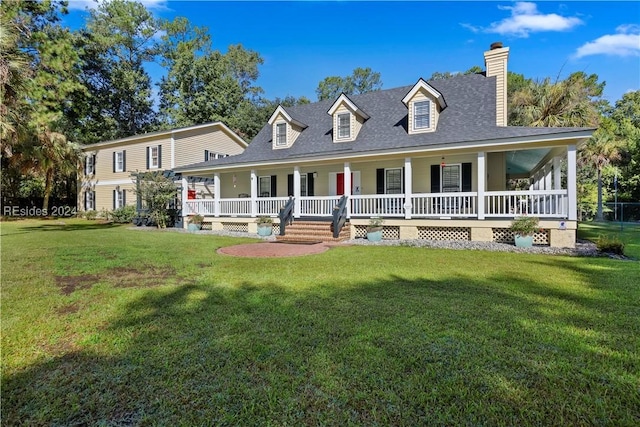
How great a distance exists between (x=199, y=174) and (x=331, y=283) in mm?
14331

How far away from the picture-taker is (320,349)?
Answer: 3.21 m

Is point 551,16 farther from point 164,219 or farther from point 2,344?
point 164,219

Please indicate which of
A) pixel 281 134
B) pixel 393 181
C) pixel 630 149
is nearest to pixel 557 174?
pixel 393 181

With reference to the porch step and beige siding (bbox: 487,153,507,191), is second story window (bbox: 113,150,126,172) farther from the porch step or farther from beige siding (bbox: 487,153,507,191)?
beige siding (bbox: 487,153,507,191)

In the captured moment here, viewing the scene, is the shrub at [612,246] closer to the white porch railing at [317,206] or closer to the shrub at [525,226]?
the shrub at [525,226]

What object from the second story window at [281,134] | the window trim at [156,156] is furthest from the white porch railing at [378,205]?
the window trim at [156,156]

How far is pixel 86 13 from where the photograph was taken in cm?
3344

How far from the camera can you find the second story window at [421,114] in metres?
13.7

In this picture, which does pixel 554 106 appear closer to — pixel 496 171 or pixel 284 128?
pixel 496 171

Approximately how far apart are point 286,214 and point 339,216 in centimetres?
267

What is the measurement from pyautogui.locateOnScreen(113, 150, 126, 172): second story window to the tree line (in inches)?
115

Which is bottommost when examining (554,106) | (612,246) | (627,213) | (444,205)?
(612,246)

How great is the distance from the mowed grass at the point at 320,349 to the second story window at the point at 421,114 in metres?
8.92

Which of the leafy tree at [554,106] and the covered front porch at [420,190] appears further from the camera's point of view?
the leafy tree at [554,106]
